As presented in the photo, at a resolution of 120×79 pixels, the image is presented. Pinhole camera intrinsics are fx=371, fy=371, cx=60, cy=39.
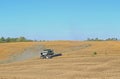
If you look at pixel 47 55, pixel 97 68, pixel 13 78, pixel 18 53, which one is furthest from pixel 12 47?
pixel 13 78

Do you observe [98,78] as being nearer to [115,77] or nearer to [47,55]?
[115,77]

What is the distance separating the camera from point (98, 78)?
30.4 meters

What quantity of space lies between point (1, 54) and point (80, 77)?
2183 inches

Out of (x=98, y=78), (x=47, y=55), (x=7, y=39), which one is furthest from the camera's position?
(x=7, y=39)

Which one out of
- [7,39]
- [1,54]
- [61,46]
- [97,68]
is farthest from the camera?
[7,39]

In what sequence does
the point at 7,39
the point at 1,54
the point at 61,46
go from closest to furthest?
the point at 1,54
the point at 61,46
the point at 7,39

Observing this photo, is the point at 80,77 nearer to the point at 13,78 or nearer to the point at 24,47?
the point at 13,78

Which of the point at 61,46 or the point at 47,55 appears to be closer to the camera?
the point at 47,55

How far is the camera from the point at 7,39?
152 metres

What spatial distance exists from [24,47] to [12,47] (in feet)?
10.1

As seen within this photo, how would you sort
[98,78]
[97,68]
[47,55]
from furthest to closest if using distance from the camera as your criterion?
[47,55], [97,68], [98,78]

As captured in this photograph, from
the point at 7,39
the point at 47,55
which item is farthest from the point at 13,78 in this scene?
the point at 7,39

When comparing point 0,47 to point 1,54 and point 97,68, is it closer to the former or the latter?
point 1,54

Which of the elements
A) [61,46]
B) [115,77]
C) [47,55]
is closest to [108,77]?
[115,77]
